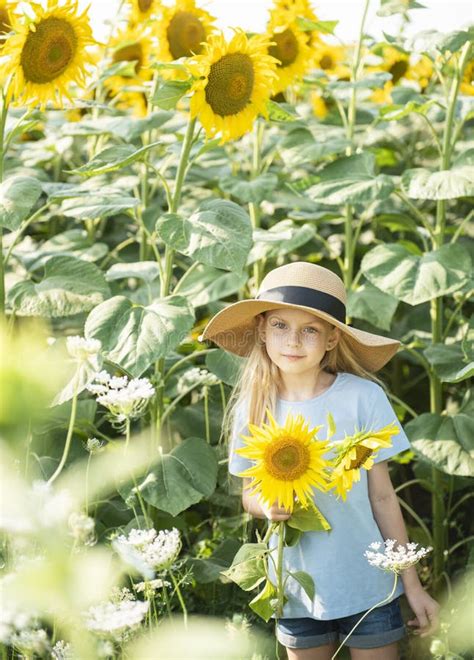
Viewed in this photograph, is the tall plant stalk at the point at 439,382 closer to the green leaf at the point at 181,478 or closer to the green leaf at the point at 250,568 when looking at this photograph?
the green leaf at the point at 181,478

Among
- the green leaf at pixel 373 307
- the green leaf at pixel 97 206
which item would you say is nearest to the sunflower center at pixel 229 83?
the green leaf at pixel 97 206

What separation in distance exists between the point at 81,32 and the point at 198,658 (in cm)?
193

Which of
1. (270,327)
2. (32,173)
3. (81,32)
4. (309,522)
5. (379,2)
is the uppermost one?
(379,2)

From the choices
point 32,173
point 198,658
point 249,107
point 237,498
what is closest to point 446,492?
point 237,498

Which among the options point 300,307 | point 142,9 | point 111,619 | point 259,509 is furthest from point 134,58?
point 111,619

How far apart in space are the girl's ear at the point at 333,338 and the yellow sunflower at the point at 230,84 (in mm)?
581

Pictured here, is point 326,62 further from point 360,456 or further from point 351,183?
point 360,456

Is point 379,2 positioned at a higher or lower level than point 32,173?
higher

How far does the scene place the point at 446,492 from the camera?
271 cm

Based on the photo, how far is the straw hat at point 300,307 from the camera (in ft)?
5.64

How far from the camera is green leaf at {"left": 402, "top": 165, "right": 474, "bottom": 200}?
7.43ft

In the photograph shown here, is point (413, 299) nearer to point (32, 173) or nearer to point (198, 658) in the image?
point (32, 173)

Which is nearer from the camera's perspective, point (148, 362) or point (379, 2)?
point (148, 362)

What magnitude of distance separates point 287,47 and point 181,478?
1.50 m
